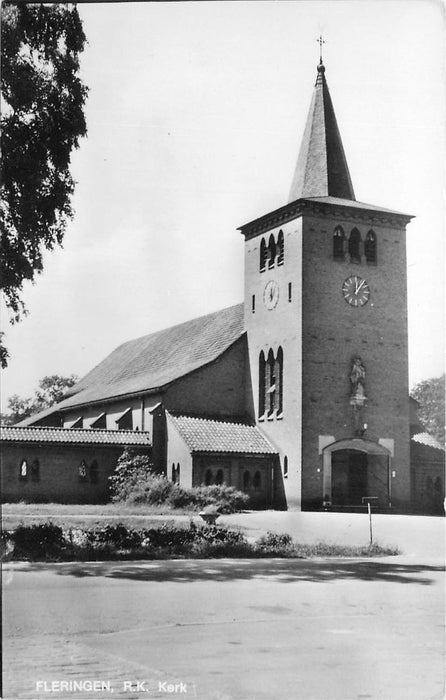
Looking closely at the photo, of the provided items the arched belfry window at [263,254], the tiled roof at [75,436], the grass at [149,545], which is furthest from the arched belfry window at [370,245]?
the grass at [149,545]

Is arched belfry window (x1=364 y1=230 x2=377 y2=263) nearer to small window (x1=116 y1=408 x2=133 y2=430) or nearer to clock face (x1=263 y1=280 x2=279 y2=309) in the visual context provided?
clock face (x1=263 y1=280 x2=279 y2=309)

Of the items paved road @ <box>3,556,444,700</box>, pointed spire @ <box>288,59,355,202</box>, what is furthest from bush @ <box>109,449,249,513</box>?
pointed spire @ <box>288,59,355,202</box>

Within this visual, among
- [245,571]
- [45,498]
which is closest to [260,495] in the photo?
[45,498]

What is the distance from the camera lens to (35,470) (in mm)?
35125

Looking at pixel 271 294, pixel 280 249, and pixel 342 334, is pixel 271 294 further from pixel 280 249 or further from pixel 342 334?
pixel 342 334

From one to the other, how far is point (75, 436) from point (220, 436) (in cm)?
694

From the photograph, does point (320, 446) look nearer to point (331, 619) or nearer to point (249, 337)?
point (249, 337)

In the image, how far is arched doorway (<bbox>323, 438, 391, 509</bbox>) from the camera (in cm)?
3550

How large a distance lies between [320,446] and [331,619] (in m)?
24.0

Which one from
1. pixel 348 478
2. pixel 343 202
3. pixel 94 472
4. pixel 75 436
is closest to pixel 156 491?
pixel 94 472

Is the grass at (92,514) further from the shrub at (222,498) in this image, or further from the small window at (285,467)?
the small window at (285,467)

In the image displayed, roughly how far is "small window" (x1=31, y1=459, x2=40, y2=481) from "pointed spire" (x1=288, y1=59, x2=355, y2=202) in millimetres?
16411

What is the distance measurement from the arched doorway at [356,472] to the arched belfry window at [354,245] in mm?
8148

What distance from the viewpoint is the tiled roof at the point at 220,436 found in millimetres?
35094
